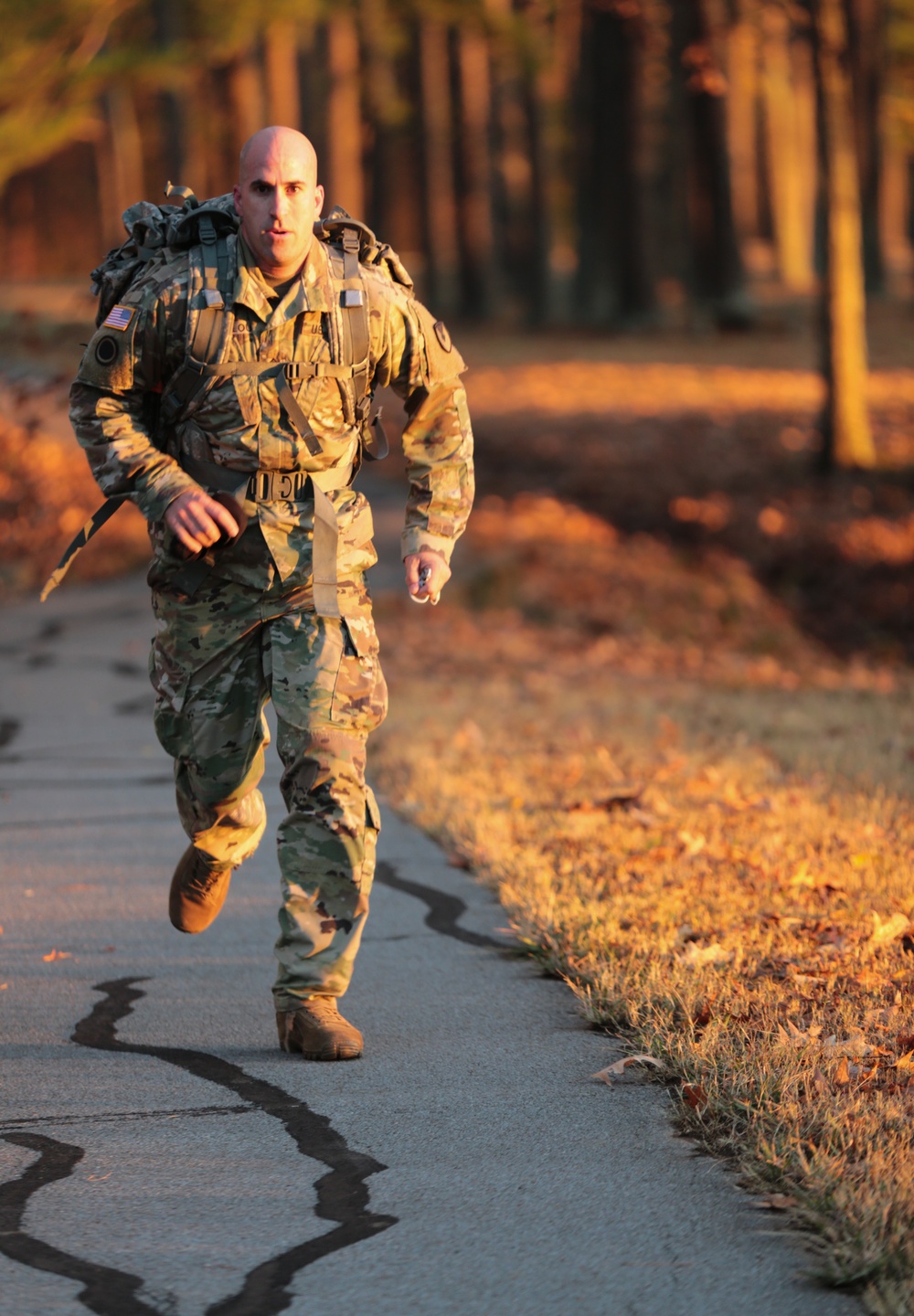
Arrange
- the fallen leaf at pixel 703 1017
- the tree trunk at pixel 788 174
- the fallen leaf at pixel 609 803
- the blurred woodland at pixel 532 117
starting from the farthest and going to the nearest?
the tree trunk at pixel 788 174 → the blurred woodland at pixel 532 117 → the fallen leaf at pixel 609 803 → the fallen leaf at pixel 703 1017

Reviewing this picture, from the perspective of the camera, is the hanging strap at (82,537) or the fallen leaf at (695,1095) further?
the hanging strap at (82,537)

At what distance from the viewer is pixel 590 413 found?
20094 millimetres

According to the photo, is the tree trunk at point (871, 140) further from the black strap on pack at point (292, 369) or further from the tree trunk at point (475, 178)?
the black strap on pack at point (292, 369)

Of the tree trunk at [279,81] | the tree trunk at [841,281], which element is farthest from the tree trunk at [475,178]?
the tree trunk at [841,281]

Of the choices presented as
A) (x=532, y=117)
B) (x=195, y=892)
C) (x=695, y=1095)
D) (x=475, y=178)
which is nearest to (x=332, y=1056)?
(x=195, y=892)

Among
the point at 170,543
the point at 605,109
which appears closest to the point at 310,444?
the point at 170,543

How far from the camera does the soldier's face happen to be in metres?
4.14

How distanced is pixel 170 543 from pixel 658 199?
128 feet

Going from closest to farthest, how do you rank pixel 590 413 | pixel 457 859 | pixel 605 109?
1. pixel 457 859
2. pixel 590 413
3. pixel 605 109

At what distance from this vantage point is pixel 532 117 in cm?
3422

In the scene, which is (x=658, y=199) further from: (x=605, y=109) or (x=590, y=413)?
(x=590, y=413)

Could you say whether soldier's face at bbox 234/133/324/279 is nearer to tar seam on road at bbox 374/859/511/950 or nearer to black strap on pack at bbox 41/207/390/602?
black strap on pack at bbox 41/207/390/602

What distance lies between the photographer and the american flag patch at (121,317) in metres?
4.20

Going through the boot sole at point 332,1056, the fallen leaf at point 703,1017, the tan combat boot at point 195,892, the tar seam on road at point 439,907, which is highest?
the tan combat boot at point 195,892
